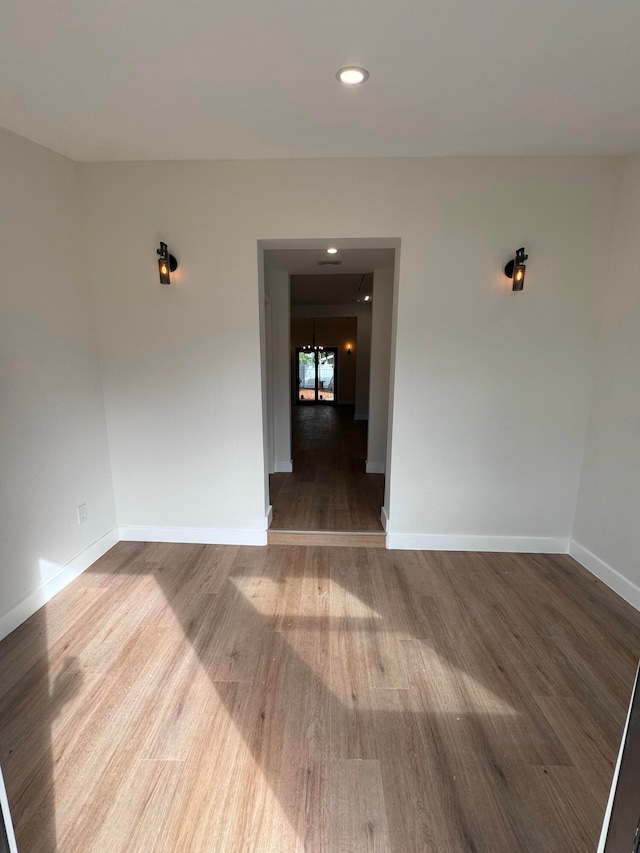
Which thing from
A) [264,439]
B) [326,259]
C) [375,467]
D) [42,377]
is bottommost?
[375,467]

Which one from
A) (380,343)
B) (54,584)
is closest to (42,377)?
(54,584)

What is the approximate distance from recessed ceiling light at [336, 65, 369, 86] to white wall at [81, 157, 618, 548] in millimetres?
815

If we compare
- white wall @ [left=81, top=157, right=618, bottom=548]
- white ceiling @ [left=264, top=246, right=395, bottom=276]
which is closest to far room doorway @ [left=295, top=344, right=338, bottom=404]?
white ceiling @ [left=264, top=246, right=395, bottom=276]

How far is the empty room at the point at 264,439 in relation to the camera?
1340 millimetres

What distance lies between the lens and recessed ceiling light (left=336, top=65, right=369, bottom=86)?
1.61 metres

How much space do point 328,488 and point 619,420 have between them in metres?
2.62

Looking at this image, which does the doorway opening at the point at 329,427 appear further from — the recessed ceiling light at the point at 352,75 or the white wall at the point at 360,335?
the recessed ceiling light at the point at 352,75

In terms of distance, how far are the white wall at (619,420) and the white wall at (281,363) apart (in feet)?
9.90

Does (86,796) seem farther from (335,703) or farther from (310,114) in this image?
(310,114)

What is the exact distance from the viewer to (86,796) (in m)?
1.30

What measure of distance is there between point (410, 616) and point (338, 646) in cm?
49

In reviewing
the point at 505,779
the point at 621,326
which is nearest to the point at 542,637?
the point at 505,779

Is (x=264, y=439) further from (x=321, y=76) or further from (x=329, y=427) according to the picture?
(x=329, y=427)

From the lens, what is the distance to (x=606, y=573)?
2.52 metres
